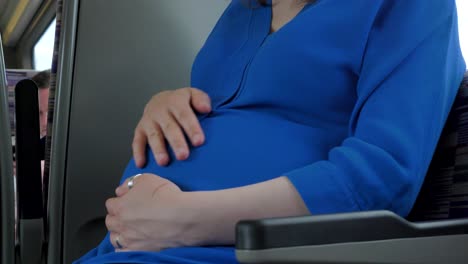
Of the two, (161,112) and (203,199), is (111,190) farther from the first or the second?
(203,199)

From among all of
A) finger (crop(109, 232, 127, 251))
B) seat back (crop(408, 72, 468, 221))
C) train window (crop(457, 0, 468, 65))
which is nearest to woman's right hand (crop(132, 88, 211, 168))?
finger (crop(109, 232, 127, 251))

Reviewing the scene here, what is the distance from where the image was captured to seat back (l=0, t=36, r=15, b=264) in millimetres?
1240

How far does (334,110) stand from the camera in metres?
0.88

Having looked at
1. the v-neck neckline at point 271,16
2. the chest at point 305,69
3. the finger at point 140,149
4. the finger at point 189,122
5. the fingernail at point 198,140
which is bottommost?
the finger at point 140,149

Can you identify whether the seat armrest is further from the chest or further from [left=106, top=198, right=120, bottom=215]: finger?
[left=106, top=198, right=120, bottom=215]: finger

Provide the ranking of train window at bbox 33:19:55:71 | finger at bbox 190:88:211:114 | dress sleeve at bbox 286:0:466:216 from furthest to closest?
train window at bbox 33:19:55:71, finger at bbox 190:88:211:114, dress sleeve at bbox 286:0:466:216

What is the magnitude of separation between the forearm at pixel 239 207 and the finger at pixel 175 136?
14 cm

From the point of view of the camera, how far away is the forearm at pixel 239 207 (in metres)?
0.73

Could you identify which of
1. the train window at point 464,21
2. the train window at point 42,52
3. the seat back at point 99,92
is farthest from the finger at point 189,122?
the train window at point 42,52

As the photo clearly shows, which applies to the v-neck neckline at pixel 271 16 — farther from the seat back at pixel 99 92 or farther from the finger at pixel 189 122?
the seat back at pixel 99 92

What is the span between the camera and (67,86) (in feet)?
4.41

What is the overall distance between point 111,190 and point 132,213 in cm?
60

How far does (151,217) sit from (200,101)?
0.24 m

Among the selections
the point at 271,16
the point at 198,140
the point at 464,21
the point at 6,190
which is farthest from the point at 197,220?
the point at 464,21
